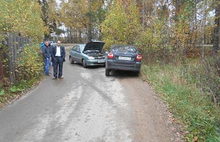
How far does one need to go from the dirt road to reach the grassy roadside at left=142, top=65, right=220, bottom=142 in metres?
0.37

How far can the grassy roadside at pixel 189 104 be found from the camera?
411 centimetres

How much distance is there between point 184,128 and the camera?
4.35 meters

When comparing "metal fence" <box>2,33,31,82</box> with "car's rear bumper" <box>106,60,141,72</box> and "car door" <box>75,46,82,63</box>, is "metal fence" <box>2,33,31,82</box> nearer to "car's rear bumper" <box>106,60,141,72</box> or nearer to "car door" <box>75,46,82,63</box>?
"car's rear bumper" <box>106,60,141,72</box>

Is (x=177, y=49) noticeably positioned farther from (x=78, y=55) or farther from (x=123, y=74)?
(x=78, y=55)

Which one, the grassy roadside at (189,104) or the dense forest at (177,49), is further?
the dense forest at (177,49)

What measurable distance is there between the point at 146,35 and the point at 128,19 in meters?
2.96

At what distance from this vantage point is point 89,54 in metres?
12.6

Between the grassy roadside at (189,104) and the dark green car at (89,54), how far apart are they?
170 inches

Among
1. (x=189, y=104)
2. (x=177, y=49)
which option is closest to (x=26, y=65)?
(x=189, y=104)

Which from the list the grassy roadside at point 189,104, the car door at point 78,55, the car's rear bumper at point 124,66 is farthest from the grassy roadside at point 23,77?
the grassy roadside at point 189,104

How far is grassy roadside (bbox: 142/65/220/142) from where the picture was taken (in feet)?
13.5

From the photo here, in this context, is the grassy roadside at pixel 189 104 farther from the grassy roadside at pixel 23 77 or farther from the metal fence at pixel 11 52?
the metal fence at pixel 11 52

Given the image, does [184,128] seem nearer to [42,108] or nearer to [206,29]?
[42,108]

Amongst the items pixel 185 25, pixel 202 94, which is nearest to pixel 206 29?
pixel 185 25
